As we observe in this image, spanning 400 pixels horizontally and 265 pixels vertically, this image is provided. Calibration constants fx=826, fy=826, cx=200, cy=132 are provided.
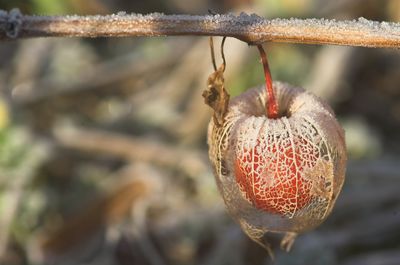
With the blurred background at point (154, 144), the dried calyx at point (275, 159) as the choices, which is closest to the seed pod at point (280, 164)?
the dried calyx at point (275, 159)

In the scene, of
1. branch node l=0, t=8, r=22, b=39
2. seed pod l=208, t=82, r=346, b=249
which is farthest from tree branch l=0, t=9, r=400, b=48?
seed pod l=208, t=82, r=346, b=249

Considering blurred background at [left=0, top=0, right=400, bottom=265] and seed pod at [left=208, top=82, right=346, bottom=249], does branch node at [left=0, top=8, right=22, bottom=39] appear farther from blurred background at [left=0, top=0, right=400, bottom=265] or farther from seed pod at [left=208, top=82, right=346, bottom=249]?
blurred background at [left=0, top=0, right=400, bottom=265]

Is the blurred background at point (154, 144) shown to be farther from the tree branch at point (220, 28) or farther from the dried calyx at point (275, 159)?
the tree branch at point (220, 28)

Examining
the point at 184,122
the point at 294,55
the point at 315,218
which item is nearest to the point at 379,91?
the point at 294,55

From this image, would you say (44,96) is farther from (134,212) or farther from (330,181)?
(330,181)

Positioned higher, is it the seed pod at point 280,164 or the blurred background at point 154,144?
the blurred background at point 154,144

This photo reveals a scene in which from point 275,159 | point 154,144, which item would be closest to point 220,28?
point 275,159

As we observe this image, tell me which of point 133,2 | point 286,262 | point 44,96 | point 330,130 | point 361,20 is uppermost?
point 133,2
